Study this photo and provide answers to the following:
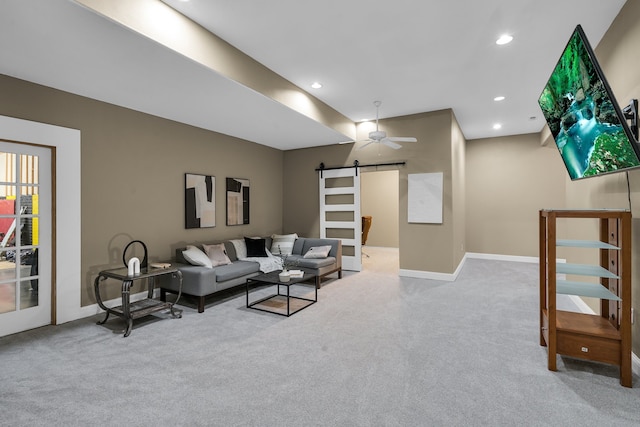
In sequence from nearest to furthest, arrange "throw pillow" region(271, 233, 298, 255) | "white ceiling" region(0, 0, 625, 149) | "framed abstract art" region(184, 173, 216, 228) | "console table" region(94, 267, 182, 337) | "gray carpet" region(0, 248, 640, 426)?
"gray carpet" region(0, 248, 640, 426) → "white ceiling" region(0, 0, 625, 149) → "console table" region(94, 267, 182, 337) → "framed abstract art" region(184, 173, 216, 228) → "throw pillow" region(271, 233, 298, 255)

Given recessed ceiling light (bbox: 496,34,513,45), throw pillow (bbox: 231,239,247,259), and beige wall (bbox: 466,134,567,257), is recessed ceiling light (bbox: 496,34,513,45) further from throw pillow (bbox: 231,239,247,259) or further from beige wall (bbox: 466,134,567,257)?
beige wall (bbox: 466,134,567,257)

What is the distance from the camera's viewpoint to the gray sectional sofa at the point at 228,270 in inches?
154

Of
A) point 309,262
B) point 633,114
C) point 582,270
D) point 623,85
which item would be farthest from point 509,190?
point 582,270

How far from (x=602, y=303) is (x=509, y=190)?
5.09 m

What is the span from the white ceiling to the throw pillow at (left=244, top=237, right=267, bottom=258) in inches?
77.2

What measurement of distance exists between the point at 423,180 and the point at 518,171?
3.10m

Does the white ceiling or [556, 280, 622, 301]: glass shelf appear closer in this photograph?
[556, 280, 622, 301]: glass shelf

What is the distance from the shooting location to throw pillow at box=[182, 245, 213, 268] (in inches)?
166

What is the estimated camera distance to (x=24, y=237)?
330cm

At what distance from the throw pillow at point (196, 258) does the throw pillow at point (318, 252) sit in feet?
5.55

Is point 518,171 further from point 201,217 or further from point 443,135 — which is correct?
point 201,217

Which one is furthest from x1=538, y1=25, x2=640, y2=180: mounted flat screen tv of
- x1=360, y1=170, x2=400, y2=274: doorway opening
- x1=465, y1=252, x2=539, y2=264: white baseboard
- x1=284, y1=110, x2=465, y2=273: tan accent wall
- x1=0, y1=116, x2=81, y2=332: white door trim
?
x1=360, y1=170, x2=400, y2=274: doorway opening

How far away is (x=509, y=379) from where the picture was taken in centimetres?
231

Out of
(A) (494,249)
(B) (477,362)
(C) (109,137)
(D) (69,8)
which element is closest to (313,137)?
(C) (109,137)
